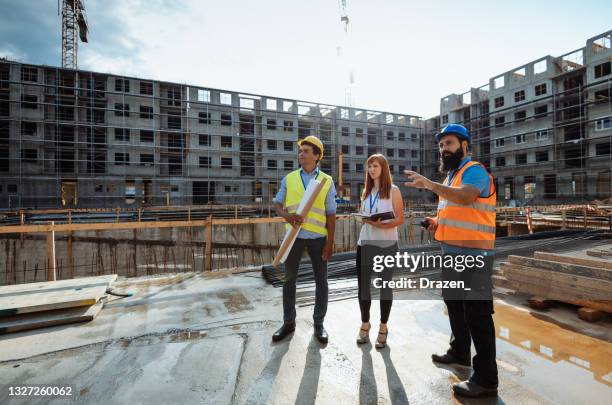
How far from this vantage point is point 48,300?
3.20m

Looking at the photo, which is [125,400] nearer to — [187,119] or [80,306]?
[80,306]

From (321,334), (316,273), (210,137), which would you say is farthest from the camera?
(210,137)

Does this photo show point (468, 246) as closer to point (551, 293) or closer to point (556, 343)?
point (556, 343)

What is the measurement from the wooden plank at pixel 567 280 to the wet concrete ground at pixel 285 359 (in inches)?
12.3

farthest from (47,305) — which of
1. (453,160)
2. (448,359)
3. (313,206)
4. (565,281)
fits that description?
(565,281)

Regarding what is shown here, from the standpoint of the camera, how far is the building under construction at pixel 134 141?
84.6 feet

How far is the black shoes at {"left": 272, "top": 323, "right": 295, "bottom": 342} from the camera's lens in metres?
2.65

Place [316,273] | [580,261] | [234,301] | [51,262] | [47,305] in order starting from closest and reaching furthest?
1. [316,273]
2. [47,305]
3. [580,261]
4. [234,301]
5. [51,262]

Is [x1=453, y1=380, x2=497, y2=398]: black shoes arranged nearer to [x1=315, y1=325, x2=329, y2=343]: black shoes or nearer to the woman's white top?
[x1=315, y1=325, x2=329, y2=343]: black shoes

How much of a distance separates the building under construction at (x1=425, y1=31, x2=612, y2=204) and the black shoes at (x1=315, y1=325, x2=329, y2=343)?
3319cm

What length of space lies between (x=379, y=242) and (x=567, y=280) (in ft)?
7.83

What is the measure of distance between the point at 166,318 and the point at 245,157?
31.2m

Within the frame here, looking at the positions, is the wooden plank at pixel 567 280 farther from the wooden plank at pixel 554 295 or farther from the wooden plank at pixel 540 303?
the wooden plank at pixel 540 303

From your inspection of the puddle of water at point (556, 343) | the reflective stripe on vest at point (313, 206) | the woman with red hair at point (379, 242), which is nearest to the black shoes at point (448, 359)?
the woman with red hair at point (379, 242)
